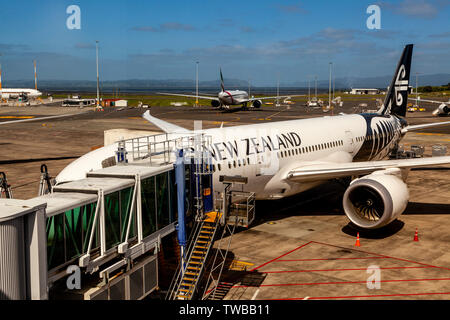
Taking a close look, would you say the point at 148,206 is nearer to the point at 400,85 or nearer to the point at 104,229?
Result: the point at 104,229

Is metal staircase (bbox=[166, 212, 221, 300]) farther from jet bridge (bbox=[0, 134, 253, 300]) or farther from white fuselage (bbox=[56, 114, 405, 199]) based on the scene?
white fuselage (bbox=[56, 114, 405, 199])

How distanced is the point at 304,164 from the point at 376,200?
491 centimetres

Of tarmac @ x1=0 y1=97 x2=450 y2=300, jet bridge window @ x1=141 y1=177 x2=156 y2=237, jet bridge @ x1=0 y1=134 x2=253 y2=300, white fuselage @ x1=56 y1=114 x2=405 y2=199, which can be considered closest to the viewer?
jet bridge @ x1=0 y1=134 x2=253 y2=300

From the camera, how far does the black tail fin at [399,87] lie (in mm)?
37344

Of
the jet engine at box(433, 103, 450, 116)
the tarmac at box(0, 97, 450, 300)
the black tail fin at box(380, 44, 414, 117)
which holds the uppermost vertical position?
the black tail fin at box(380, 44, 414, 117)

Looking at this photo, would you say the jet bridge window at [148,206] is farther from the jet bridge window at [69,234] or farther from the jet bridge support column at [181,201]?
the jet bridge window at [69,234]

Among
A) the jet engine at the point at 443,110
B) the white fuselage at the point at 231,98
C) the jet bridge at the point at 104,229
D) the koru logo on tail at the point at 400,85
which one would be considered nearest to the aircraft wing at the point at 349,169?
the jet bridge at the point at 104,229

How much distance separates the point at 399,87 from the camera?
37.6m

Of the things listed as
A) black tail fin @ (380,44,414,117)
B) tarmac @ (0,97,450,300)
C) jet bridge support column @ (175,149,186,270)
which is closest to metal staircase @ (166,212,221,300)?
Result: jet bridge support column @ (175,149,186,270)

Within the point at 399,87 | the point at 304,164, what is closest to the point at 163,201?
the point at 304,164

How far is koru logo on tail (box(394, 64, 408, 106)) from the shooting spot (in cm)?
3747

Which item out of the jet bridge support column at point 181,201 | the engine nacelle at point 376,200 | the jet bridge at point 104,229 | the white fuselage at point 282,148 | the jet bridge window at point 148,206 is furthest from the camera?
the white fuselage at point 282,148

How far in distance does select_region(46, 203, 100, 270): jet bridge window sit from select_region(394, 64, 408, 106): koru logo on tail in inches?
1247

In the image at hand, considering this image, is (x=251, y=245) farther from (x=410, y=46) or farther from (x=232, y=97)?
(x=232, y=97)
